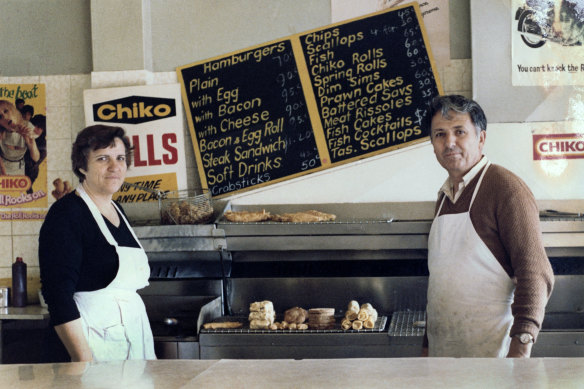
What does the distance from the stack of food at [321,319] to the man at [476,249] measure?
3.08ft

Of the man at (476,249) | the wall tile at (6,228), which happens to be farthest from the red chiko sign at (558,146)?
the wall tile at (6,228)

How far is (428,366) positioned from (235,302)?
8.21 feet

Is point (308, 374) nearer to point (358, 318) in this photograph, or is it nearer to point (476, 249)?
point (476, 249)

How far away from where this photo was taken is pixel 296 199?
4332 millimetres

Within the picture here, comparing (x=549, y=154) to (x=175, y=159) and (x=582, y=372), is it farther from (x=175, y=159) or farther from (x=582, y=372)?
(x=582, y=372)

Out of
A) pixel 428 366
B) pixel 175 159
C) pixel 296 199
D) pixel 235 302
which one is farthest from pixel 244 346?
pixel 428 366

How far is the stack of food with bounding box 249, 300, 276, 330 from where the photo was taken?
350 centimetres

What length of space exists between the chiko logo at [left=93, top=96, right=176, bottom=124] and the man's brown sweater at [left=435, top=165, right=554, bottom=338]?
2471 millimetres

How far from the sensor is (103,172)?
2.84m

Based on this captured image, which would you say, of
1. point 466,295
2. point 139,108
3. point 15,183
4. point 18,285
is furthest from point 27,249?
point 466,295

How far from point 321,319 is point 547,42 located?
2.12m

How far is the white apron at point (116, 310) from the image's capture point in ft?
9.00

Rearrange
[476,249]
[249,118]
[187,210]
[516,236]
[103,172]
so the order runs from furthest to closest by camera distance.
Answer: [249,118], [187,210], [103,172], [476,249], [516,236]

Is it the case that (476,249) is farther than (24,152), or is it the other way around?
(24,152)
